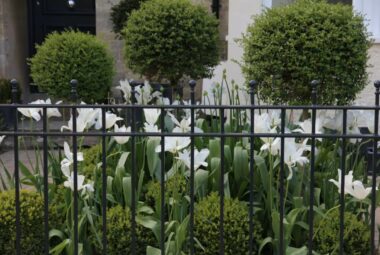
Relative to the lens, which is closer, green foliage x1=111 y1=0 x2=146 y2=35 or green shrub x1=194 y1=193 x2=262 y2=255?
green shrub x1=194 y1=193 x2=262 y2=255

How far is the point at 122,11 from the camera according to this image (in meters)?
8.91

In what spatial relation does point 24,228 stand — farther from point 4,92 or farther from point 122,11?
point 122,11

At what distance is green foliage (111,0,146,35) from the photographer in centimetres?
887

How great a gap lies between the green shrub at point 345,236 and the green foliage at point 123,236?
2.88 feet

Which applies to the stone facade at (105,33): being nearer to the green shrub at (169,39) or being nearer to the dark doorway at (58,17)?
the dark doorway at (58,17)

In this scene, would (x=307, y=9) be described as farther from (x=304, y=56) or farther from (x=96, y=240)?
(x=96, y=240)

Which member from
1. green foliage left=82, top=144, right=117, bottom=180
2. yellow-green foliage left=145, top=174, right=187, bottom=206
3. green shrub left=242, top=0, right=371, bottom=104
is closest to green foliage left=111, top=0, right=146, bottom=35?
green shrub left=242, top=0, right=371, bottom=104

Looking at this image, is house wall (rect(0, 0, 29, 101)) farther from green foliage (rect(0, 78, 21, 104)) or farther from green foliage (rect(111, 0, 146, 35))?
green foliage (rect(111, 0, 146, 35))

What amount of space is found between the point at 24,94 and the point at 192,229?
7453 mm

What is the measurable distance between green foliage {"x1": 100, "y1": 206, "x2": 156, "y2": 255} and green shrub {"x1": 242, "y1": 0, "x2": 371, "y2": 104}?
216 cm

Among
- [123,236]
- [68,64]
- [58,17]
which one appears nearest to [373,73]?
[68,64]

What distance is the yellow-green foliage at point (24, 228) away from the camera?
3.44 m

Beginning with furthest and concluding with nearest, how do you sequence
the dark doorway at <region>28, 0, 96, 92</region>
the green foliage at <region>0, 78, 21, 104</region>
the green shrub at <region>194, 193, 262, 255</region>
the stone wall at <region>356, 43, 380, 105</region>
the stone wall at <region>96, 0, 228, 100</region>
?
the dark doorway at <region>28, 0, 96, 92</region> → the stone wall at <region>96, 0, 228, 100</region> → the green foliage at <region>0, 78, 21, 104</region> → the stone wall at <region>356, 43, 380, 105</region> → the green shrub at <region>194, 193, 262, 255</region>

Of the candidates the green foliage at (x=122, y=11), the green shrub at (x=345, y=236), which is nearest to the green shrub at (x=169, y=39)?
the green foliage at (x=122, y=11)
